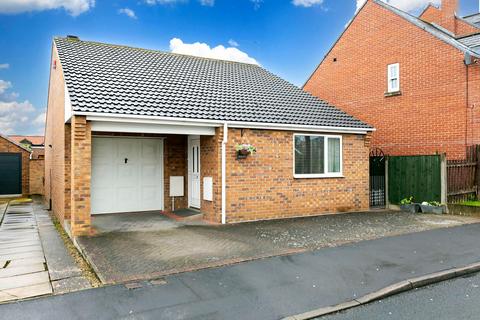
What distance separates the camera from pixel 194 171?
11578 mm

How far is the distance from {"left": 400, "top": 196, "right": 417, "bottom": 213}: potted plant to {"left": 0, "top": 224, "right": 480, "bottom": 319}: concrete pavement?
5133 millimetres

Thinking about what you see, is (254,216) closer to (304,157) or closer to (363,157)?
(304,157)

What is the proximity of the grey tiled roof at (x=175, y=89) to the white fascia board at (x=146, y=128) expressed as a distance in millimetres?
328

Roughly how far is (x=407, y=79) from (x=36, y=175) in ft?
72.7

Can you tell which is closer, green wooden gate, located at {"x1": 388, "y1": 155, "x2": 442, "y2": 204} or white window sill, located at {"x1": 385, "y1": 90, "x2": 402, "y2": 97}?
green wooden gate, located at {"x1": 388, "y1": 155, "x2": 442, "y2": 204}

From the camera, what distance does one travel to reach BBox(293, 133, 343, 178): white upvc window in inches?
445

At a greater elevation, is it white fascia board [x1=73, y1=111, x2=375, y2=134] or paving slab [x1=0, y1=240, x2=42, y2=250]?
white fascia board [x1=73, y1=111, x2=375, y2=134]

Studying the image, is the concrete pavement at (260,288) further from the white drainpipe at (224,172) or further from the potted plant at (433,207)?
the potted plant at (433,207)

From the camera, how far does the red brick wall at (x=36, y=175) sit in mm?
23991

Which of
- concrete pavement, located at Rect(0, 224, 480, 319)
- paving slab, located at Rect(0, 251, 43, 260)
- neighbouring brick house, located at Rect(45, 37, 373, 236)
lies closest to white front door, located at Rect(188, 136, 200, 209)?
neighbouring brick house, located at Rect(45, 37, 373, 236)

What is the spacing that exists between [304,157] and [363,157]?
245cm

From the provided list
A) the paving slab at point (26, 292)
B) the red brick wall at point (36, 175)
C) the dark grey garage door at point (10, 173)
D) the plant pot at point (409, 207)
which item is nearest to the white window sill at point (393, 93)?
the plant pot at point (409, 207)

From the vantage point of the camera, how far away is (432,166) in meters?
A: 12.1

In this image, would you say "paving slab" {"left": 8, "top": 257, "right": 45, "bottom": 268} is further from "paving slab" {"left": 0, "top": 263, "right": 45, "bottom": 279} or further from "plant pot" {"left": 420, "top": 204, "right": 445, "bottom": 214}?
"plant pot" {"left": 420, "top": 204, "right": 445, "bottom": 214}
